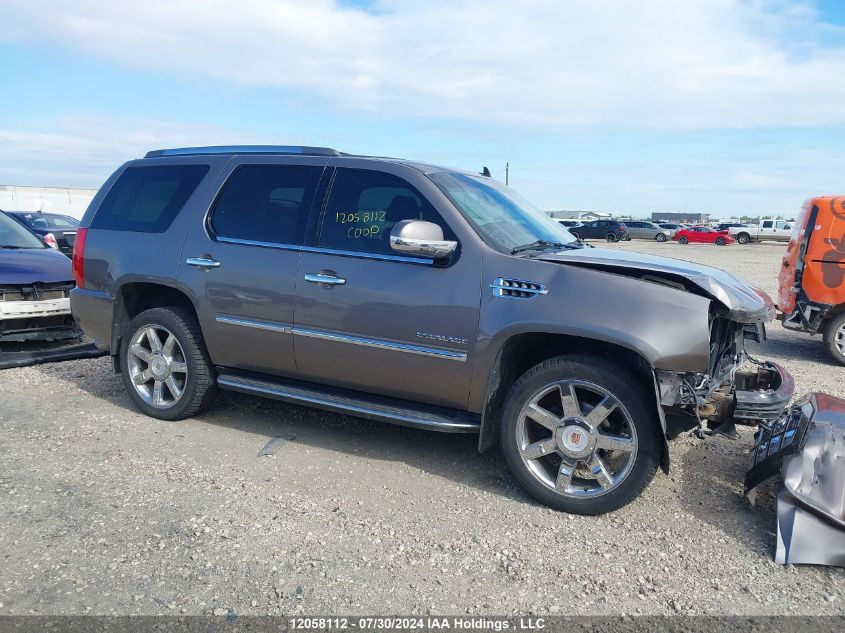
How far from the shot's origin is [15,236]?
7.80m

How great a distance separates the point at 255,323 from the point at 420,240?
1448 mm

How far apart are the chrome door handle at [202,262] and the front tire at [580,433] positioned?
90.7 inches

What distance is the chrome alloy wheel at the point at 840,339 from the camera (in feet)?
25.0

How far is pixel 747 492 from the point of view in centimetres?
370

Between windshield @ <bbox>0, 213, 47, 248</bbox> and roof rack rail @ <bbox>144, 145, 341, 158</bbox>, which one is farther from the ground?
roof rack rail @ <bbox>144, 145, 341, 158</bbox>

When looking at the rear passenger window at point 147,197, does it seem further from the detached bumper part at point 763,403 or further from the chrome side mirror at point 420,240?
the detached bumper part at point 763,403

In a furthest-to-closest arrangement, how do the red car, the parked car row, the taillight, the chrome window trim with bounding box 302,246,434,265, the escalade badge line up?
the red car < the parked car row < the taillight < the chrome window trim with bounding box 302,246,434,265 < the escalade badge

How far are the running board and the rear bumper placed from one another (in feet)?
3.90

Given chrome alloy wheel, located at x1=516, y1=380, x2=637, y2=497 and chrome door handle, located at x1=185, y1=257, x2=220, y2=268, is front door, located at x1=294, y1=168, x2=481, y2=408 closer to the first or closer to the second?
chrome alloy wheel, located at x1=516, y1=380, x2=637, y2=497

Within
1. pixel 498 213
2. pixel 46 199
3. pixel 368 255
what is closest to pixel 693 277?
pixel 498 213

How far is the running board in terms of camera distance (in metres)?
3.93

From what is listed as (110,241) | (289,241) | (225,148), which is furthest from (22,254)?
(289,241)

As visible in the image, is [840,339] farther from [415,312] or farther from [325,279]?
[325,279]

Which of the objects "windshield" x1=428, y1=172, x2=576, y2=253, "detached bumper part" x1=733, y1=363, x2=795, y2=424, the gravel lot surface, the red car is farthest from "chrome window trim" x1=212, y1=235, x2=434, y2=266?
the red car
